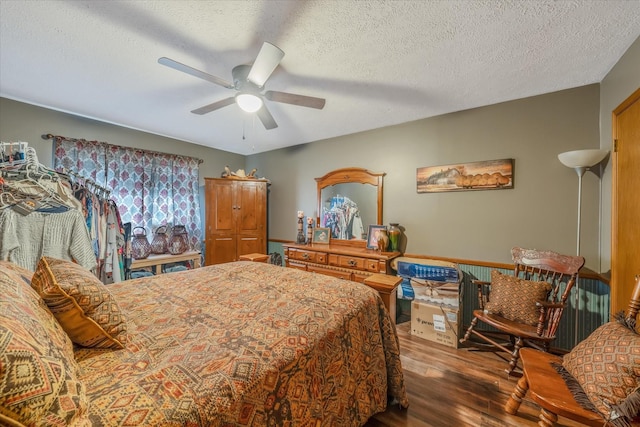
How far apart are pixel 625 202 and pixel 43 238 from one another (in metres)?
4.30

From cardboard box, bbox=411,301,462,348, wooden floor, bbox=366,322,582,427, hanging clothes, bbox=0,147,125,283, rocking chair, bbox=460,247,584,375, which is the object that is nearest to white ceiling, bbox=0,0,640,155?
hanging clothes, bbox=0,147,125,283

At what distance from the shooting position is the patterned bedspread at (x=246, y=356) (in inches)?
28.2

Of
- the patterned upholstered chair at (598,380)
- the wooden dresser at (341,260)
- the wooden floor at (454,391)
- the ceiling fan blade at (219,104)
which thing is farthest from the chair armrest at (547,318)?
the ceiling fan blade at (219,104)

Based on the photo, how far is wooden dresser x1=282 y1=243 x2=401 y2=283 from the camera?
9.78 feet

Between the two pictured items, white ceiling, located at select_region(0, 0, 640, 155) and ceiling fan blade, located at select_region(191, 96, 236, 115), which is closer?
white ceiling, located at select_region(0, 0, 640, 155)

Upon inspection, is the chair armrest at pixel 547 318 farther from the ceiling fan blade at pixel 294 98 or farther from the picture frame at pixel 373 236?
the ceiling fan blade at pixel 294 98

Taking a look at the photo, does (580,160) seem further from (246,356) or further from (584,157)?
(246,356)

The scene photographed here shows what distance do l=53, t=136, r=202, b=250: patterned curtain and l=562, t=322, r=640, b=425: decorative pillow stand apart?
15.0 ft

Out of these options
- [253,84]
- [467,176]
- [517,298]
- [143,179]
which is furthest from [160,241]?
[517,298]

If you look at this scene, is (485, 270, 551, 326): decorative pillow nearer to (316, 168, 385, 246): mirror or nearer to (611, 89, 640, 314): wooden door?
(611, 89, 640, 314): wooden door

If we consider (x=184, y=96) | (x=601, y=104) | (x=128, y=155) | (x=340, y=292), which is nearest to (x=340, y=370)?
(x=340, y=292)

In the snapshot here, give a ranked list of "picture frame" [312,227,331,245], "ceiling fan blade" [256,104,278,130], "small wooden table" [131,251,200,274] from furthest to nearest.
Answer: "picture frame" [312,227,331,245] → "small wooden table" [131,251,200,274] → "ceiling fan blade" [256,104,278,130]

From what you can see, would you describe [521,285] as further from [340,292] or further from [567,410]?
[340,292]

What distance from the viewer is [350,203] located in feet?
12.1
